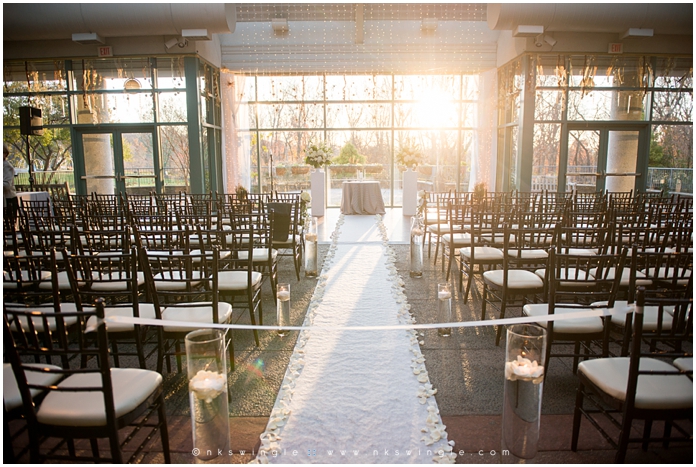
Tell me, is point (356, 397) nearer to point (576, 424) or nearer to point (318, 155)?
point (576, 424)

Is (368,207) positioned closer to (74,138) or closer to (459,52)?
(459,52)

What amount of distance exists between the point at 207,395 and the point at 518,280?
8.60 feet

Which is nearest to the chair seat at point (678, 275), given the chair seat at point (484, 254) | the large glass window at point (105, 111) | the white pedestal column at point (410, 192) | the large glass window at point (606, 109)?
the chair seat at point (484, 254)

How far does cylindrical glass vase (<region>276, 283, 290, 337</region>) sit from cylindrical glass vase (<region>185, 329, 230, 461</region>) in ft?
5.48

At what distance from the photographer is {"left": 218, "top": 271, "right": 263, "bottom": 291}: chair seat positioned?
148 inches

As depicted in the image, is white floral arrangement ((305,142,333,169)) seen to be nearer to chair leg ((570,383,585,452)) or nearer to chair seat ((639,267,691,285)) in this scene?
chair seat ((639,267,691,285))

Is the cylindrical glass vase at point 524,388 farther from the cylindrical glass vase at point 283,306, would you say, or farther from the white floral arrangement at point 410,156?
the white floral arrangement at point 410,156

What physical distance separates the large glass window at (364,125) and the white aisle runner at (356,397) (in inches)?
347

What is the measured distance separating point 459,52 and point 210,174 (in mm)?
6782

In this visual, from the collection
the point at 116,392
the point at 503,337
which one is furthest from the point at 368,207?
the point at 116,392

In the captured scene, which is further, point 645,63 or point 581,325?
point 645,63

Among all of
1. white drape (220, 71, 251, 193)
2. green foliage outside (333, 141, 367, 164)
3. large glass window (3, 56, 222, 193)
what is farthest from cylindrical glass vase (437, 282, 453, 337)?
green foliage outside (333, 141, 367, 164)

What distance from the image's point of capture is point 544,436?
2.53 metres

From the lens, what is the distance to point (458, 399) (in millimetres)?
2914
